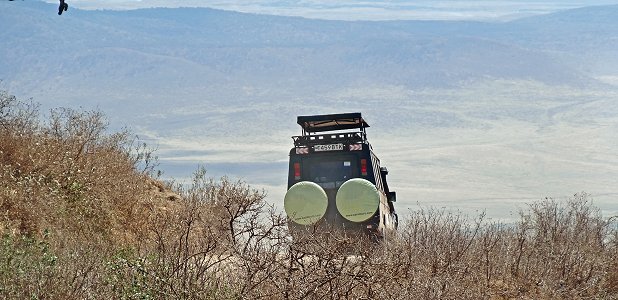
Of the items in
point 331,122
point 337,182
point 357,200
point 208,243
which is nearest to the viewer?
point 208,243

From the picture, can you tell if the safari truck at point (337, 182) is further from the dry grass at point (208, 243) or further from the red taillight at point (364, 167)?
the dry grass at point (208, 243)

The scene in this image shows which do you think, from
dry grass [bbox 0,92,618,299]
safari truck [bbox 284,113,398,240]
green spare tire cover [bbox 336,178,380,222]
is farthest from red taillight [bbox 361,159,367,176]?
dry grass [bbox 0,92,618,299]

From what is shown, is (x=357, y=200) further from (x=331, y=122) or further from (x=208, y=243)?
(x=208, y=243)

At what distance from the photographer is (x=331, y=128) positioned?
2912 cm

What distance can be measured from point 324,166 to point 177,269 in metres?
10.4

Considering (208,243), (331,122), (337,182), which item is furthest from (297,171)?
(208,243)

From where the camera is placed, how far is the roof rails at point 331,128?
26.0 metres

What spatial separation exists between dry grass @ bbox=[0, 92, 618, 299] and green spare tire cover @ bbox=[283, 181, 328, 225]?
1.47 metres

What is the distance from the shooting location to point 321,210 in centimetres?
2397

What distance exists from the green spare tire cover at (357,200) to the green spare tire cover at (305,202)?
0.39 meters

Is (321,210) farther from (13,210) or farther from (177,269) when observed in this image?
(177,269)

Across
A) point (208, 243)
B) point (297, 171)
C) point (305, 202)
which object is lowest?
point (208, 243)

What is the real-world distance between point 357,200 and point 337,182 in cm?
127

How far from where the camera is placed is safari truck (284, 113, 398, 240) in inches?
945
